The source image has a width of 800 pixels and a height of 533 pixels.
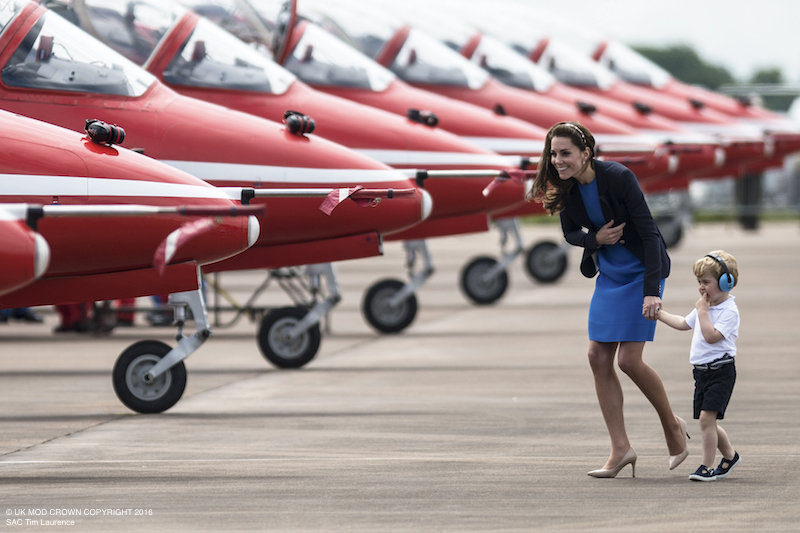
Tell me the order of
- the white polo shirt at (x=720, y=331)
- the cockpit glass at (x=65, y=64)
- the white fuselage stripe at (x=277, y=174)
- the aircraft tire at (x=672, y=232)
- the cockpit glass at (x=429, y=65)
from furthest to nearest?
the aircraft tire at (x=672, y=232)
the cockpit glass at (x=429, y=65)
the white fuselage stripe at (x=277, y=174)
the cockpit glass at (x=65, y=64)
the white polo shirt at (x=720, y=331)

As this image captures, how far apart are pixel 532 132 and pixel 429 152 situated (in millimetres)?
3239

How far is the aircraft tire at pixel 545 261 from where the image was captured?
21938 millimetres

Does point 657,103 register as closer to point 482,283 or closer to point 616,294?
point 482,283

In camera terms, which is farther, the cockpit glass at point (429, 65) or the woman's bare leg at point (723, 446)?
the cockpit glass at point (429, 65)

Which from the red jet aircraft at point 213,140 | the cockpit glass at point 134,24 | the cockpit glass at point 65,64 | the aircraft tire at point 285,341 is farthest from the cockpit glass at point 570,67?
the cockpit glass at point 65,64

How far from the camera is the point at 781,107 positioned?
71062 millimetres

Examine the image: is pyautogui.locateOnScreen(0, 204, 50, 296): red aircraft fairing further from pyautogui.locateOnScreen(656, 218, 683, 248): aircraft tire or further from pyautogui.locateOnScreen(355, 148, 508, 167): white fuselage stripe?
pyautogui.locateOnScreen(656, 218, 683, 248): aircraft tire

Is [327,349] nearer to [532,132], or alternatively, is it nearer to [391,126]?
[391,126]

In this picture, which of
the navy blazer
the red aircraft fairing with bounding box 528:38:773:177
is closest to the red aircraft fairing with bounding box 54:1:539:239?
the navy blazer

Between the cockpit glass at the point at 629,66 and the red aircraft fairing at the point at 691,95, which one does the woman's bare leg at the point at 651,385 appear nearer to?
the red aircraft fairing at the point at 691,95

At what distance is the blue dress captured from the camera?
22.7 ft

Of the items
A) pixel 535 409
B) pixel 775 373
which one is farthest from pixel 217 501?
pixel 775 373

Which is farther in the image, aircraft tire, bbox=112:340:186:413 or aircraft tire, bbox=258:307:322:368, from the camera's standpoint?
aircraft tire, bbox=258:307:322:368

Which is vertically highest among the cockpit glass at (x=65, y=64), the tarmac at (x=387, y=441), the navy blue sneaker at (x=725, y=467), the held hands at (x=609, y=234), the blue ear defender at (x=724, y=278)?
the cockpit glass at (x=65, y=64)
